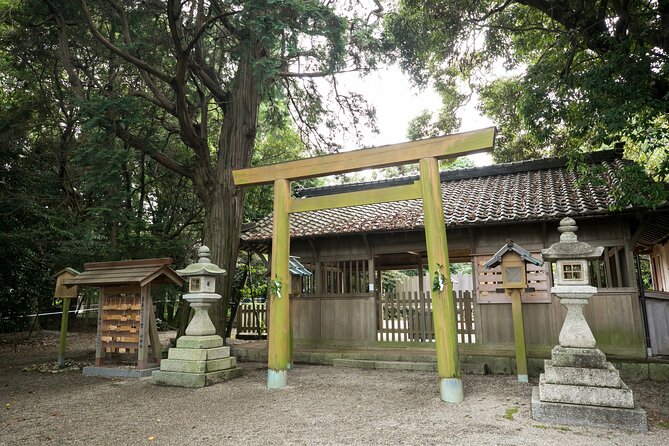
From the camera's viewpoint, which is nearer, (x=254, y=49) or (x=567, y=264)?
(x=567, y=264)

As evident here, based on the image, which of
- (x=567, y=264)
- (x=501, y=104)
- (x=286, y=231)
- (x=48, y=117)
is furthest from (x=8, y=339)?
(x=501, y=104)

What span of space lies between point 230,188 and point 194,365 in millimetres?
4283

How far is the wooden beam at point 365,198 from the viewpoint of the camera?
636 cm

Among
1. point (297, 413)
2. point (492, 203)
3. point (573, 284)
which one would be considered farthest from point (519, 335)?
point (297, 413)

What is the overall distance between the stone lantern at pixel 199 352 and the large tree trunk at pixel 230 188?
→ 1.85 metres

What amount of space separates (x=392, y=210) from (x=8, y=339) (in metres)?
13.5

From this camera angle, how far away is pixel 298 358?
9852 mm

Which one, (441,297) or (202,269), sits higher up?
(202,269)

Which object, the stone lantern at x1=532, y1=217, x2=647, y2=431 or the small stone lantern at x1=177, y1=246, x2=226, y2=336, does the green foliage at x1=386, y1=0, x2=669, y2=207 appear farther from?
the small stone lantern at x1=177, y1=246, x2=226, y2=336

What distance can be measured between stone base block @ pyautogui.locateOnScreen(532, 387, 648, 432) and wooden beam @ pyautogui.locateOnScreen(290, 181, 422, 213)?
3166 millimetres

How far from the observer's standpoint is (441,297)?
5.88 meters

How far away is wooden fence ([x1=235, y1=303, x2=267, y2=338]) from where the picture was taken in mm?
14289

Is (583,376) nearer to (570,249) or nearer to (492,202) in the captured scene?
(570,249)

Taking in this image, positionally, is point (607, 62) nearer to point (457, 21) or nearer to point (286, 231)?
point (457, 21)
